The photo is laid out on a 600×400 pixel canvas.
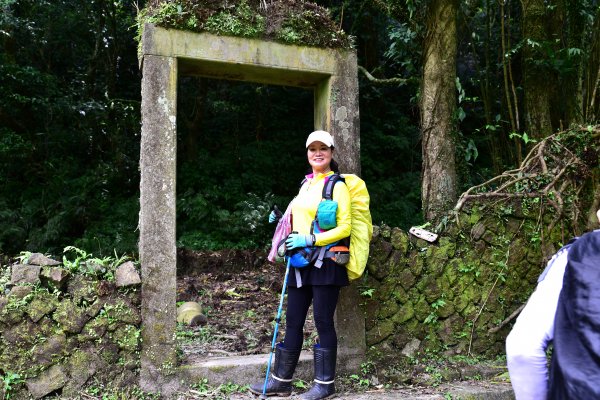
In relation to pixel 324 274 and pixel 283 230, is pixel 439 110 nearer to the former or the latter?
pixel 283 230

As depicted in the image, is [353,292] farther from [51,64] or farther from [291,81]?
[51,64]

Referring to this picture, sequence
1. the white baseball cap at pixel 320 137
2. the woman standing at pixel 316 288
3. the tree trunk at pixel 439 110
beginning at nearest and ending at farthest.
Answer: the woman standing at pixel 316 288 → the white baseball cap at pixel 320 137 → the tree trunk at pixel 439 110

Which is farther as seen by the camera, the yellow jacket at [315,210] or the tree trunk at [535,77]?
the tree trunk at [535,77]

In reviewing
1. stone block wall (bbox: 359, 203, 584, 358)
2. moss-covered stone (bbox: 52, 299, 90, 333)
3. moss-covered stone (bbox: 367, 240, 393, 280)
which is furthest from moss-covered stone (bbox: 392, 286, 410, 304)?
moss-covered stone (bbox: 52, 299, 90, 333)


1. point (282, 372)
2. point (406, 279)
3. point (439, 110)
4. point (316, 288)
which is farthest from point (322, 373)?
point (439, 110)

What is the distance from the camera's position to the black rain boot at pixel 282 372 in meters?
3.92

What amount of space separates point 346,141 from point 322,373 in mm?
1867

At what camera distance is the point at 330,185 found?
154 inches

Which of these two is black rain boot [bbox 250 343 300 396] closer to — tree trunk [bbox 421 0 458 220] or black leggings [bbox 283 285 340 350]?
black leggings [bbox 283 285 340 350]

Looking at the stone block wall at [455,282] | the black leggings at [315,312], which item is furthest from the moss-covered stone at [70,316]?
the stone block wall at [455,282]

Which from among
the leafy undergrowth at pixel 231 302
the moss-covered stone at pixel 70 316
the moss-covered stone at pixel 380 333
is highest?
the moss-covered stone at pixel 70 316

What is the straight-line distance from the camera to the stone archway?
13.2 feet

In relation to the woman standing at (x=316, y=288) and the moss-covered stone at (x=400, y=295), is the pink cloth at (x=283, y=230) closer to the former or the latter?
the woman standing at (x=316, y=288)

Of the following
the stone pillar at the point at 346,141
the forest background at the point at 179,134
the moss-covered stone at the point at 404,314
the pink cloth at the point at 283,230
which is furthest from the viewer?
the forest background at the point at 179,134
